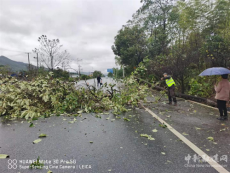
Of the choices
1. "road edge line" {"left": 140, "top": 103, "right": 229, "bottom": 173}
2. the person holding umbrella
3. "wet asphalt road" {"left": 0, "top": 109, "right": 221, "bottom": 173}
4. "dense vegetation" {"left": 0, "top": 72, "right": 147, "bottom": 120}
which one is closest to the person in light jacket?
the person holding umbrella

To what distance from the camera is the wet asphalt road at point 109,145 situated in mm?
2818

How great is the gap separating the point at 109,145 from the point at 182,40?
22211 mm

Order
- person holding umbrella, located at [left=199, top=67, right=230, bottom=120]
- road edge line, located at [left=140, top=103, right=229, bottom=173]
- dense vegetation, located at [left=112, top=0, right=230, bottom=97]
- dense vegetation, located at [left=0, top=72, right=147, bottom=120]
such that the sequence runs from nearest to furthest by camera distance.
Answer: road edge line, located at [left=140, top=103, right=229, bottom=173] < person holding umbrella, located at [left=199, top=67, right=230, bottom=120] < dense vegetation, located at [left=0, top=72, right=147, bottom=120] < dense vegetation, located at [left=112, top=0, right=230, bottom=97]

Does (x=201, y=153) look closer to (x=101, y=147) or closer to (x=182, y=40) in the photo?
(x=101, y=147)

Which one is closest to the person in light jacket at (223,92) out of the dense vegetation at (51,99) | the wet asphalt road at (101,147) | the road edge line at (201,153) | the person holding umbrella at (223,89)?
the person holding umbrella at (223,89)

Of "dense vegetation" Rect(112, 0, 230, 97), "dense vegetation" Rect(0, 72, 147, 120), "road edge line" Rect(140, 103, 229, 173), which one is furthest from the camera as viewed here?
"dense vegetation" Rect(112, 0, 230, 97)

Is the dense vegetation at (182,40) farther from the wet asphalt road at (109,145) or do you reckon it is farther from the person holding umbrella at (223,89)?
the wet asphalt road at (109,145)

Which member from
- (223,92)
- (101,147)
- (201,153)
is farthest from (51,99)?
(223,92)

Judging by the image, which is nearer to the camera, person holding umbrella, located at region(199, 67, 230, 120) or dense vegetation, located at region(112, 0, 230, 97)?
person holding umbrella, located at region(199, 67, 230, 120)

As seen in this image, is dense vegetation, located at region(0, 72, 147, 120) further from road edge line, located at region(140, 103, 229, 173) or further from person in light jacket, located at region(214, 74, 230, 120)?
person in light jacket, located at region(214, 74, 230, 120)

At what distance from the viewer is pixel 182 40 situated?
22344 millimetres

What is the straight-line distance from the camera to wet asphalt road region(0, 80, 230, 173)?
2.82 meters

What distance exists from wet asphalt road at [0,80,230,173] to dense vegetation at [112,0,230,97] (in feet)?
19.2

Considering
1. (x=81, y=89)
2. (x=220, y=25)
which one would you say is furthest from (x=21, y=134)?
(x=220, y=25)
